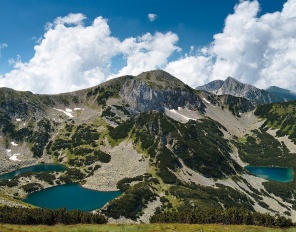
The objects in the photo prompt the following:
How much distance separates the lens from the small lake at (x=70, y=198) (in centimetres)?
14838

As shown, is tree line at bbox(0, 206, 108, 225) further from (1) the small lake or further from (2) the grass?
(1) the small lake

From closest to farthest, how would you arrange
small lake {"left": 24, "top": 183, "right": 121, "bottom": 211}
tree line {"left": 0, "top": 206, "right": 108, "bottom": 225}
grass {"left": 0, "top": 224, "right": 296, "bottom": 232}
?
grass {"left": 0, "top": 224, "right": 296, "bottom": 232} → tree line {"left": 0, "top": 206, "right": 108, "bottom": 225} → small lake {"left": 24, "top": 183, "right": 121, "bottom": 211}

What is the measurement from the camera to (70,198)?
161m

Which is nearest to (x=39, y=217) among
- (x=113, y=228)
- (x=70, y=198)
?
(x=113, y=228)

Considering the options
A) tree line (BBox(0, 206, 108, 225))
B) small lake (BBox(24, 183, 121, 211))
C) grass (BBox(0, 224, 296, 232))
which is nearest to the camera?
grass (BBox(0, 224, 296, 232))

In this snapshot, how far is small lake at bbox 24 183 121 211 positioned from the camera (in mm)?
148375

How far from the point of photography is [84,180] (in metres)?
192

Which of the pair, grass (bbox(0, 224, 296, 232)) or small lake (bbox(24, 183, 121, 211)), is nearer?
grass (bbox(0, 224, 296, 232))

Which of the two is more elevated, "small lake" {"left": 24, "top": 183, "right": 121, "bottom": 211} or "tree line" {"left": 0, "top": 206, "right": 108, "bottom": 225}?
"tree line" {"left": 0, "top": 206, "right": 108, "bottom": 225}

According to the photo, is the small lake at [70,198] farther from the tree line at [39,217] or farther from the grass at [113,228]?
the grass at [113,228]

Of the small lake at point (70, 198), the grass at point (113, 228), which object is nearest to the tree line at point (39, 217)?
the grass at point (113, 228)

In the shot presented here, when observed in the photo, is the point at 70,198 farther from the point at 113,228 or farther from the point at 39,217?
the point at 113,228

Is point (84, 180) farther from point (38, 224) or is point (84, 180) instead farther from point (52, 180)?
point (38, 224)

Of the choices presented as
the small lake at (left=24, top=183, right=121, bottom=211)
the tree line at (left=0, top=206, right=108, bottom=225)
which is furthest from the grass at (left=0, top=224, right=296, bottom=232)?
the small lake at (left=24, top=183, right=121, bottom=211)
